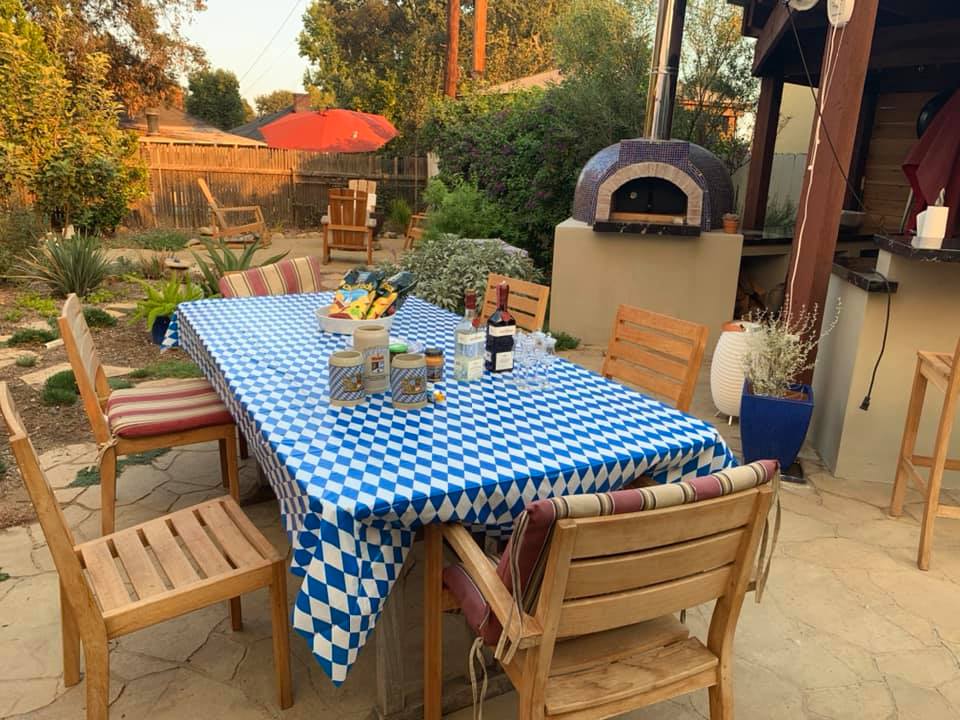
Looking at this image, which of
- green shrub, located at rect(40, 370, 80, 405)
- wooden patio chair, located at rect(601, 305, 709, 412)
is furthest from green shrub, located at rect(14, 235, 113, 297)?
wooden patio chair, located at rect(601, 305, 709, 412)

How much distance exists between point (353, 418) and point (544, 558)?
0.79 meters

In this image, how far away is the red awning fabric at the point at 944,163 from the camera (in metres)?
3.62

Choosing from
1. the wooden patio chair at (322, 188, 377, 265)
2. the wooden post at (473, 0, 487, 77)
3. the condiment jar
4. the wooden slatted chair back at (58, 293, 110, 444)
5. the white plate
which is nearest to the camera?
the condiment jar

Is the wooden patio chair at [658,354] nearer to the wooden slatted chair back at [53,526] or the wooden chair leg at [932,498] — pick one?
the wooden chair leg at [932,498]

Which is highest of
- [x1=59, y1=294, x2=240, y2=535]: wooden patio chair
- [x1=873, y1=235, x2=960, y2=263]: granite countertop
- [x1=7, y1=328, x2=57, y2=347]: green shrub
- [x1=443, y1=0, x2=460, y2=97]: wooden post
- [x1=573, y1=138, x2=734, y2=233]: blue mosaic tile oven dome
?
[x1=443, y1=0, x2=460, y2=97]: wooden post

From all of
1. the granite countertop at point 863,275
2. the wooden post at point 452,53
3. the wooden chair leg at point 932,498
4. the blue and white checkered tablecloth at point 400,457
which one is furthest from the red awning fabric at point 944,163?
the wooden post at point 452,53

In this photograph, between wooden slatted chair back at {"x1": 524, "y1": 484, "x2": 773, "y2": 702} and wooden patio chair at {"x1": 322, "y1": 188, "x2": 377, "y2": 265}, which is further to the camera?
wooden patio chair at {"x1": 322, "y1": 188, "x2": 377, "y2": 265}

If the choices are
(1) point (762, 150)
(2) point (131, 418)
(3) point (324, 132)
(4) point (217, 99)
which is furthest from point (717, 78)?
(4) point (217, 99)

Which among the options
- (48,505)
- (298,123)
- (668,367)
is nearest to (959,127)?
(668,367)

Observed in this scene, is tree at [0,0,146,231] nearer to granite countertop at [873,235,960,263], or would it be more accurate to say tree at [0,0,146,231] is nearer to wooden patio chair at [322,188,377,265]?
wooden patio chair at [322,188,377,265]

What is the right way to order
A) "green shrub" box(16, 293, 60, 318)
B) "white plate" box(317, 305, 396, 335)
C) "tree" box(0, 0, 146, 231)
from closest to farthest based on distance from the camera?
"white plate" box(317, 305, 396, 335)
"green shrub" box(16, 293, 60, 318)
"tree" box(0, 0, 146, 231)

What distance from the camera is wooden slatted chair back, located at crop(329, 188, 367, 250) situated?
29.3 feet

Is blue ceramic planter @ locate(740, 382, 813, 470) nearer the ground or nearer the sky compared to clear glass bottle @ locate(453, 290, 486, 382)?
nearer the ground

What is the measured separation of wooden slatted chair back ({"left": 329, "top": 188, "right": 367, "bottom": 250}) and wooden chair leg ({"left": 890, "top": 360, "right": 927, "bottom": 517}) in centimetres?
700
